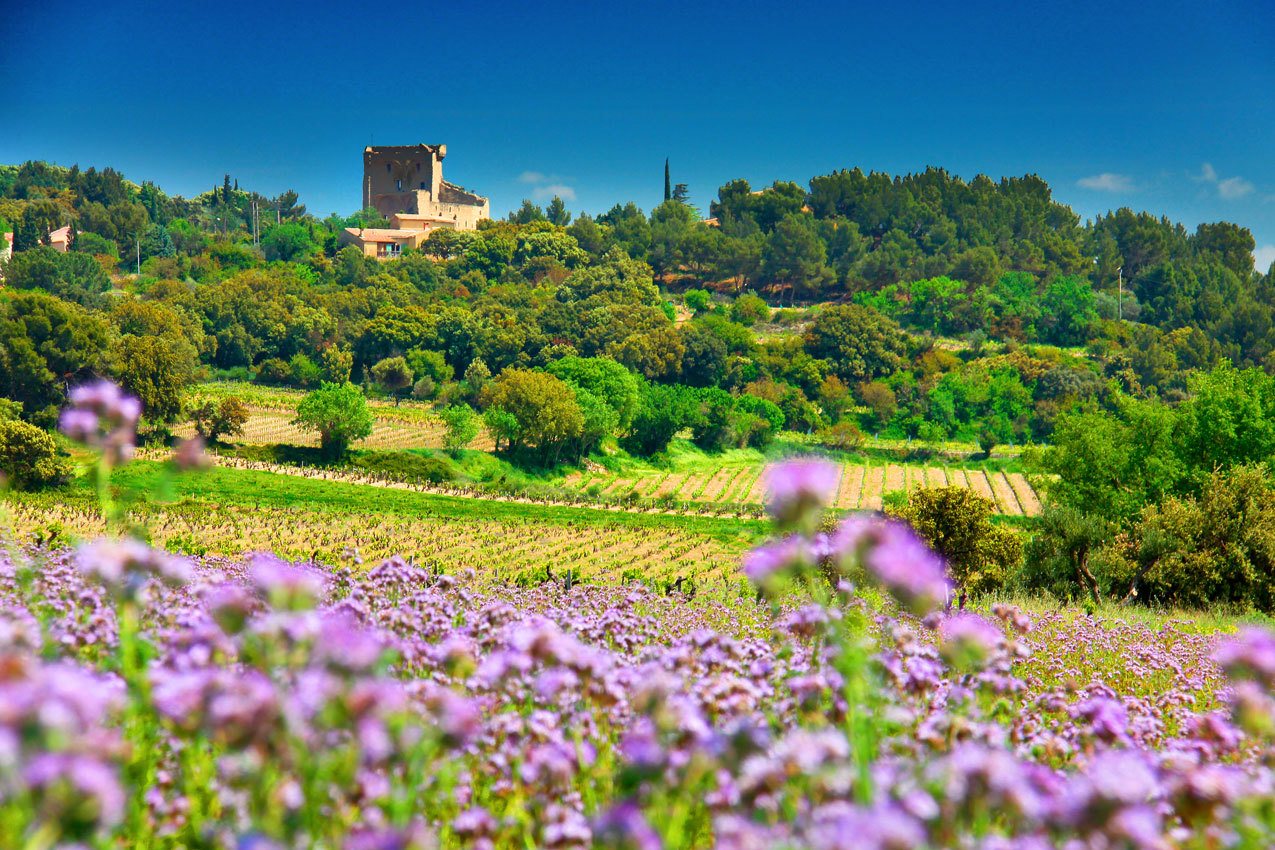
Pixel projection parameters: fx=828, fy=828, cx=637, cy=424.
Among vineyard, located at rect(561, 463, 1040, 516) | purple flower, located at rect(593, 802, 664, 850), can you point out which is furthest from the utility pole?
purple flower, located at rect(593, 802, 664, 850)

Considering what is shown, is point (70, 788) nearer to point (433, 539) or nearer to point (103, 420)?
point (103, 420)

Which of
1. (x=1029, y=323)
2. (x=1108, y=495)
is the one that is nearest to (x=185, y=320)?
(x=1108, y=495)

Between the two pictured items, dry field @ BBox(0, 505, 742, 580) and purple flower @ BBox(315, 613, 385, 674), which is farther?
dry field @ BBox(0, 505, 742, 580)

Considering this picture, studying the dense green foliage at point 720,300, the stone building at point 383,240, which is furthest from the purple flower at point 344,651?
the stone building at point 383,240

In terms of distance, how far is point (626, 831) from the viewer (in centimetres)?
250

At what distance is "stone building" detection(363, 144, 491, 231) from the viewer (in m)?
140

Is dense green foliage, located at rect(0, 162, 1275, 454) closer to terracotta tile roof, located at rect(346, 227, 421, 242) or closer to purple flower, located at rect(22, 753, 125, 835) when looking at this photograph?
terracotta tile roof, located at rect(346, 227, 421, 242)

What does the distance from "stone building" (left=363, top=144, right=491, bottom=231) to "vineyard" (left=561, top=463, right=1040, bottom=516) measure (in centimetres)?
9108

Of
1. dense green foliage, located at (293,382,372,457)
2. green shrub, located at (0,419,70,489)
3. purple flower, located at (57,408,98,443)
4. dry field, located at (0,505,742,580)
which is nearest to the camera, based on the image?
purple flower, located at (57,408,98,443)

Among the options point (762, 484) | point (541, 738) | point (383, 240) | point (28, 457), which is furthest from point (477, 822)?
point (383, 240)

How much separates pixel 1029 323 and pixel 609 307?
5890 cm

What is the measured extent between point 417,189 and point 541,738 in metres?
148

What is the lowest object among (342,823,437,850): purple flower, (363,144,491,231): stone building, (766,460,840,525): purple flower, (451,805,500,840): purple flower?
(451,805,500,840): purple flower

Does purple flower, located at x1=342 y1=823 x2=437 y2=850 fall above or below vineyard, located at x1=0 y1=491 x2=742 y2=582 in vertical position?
above
